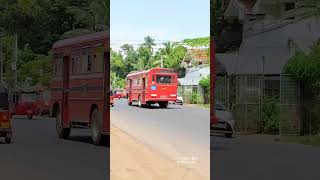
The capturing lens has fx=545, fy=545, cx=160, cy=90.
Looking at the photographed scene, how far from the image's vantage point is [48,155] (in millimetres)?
6410

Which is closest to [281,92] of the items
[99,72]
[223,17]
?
[223,17]

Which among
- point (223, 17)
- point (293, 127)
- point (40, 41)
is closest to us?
point (40, 41)

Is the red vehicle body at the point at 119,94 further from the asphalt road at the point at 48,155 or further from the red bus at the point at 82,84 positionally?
the asphalt road at the point at 48,155

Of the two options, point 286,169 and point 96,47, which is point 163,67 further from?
point 286,169

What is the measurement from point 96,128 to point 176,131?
163 centimetres

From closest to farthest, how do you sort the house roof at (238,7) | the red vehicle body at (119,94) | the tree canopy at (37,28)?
the red vehicle body at (119,94)
the tree canopy at (37,28)
the house roof at (238,7)

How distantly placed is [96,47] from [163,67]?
1.41 metres

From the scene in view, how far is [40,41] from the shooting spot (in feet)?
22.9

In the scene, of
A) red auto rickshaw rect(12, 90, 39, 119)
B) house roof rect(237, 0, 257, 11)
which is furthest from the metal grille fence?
red auto rickshaw rect(12, 90, 39, 119)

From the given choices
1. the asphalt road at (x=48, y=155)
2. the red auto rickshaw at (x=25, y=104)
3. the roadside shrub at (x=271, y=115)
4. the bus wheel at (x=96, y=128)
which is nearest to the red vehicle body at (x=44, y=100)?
the red auto rickshaw at (x=25, y=104)

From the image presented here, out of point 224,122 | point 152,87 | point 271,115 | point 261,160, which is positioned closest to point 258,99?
point 271,115

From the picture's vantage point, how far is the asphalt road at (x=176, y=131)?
4.85 m

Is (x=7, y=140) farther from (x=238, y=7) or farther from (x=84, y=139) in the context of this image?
(x=238, y=7)

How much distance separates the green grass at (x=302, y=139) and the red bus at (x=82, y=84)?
11.8 ft
